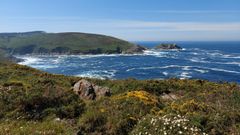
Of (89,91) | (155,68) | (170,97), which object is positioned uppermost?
(89,91)

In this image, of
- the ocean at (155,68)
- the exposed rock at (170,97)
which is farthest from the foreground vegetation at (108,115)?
the ocean at (155,68)

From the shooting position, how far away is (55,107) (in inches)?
553

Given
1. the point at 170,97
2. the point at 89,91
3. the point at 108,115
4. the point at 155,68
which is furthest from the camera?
the point at 155,68

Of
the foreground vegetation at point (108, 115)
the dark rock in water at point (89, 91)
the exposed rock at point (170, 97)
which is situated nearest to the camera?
the foreground vegetation at point (108, 115)

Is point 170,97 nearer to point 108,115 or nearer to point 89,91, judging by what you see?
point 89,91

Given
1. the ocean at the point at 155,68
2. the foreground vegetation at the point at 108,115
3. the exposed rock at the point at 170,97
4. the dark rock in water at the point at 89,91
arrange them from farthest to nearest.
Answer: the ocean at the point at 155,68 → the exposed rock at the point at 170,97 → the dark rock in water at the point at 89,91 → the foreground vegetation at the point at 108,115

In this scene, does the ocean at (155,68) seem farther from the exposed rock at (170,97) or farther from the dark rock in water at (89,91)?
the dark rock in water at (89,91)

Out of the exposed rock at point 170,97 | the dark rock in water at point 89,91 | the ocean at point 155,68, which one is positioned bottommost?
the ocean at point 155,68

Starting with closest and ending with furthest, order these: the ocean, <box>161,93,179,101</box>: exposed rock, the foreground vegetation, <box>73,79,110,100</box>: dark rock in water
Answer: the foreground vegetation < <box>73,79,110,100</box>: dark rock in water < <box>161,93,179,101</box>: exposed rock < the ocean

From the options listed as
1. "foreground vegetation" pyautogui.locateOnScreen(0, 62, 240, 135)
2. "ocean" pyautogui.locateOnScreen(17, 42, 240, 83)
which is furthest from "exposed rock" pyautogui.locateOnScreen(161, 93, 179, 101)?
"ocean" pyautogui.locateOnScreen(17, 42, 240, 83)

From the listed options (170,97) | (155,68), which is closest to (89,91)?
(170,97)

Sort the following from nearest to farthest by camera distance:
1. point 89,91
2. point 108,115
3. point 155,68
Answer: point 108,115 < point 89,91 < point 155,68

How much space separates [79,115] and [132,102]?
255 cm

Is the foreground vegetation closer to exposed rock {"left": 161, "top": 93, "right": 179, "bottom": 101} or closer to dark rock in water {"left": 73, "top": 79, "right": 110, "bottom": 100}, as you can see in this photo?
dark rock in water {"left": 73, "top": 79, "right": 110, "bottom": 100}
